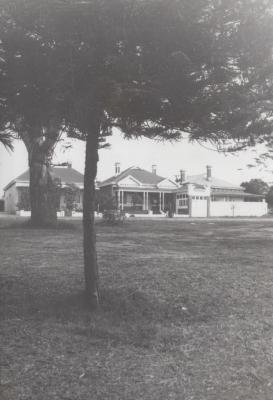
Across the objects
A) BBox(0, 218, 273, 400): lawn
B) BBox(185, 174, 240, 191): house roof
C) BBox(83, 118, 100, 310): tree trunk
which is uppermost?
BBox(185, 174, 240, 191): house roof

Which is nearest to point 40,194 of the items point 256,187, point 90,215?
point 90,215

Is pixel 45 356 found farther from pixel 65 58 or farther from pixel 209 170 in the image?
pixel 209 170

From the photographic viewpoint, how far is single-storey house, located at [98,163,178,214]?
49.9 meters

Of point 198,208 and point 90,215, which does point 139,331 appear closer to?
point 90,215

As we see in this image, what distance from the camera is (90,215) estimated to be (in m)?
6.39

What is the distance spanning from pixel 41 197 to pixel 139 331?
15.0 meters

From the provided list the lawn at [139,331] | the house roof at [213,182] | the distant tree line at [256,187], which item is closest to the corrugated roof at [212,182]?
the house roof at [213,182]

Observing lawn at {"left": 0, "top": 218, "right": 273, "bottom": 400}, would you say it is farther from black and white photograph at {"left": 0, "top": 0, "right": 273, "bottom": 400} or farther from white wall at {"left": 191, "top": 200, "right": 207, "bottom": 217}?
white wall at {"left": 191, "top": 200, "right": 207, "bottom": 217}

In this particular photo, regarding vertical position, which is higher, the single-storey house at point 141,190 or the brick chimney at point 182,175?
the brick chimney at point 182,175

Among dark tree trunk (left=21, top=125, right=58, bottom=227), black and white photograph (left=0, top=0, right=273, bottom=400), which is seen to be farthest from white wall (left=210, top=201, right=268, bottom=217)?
black and white photograph (left=0, top=0, right=273, bottom=400)

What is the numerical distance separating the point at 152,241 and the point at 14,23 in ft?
37.2

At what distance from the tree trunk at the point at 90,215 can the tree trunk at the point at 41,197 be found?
1352 cm

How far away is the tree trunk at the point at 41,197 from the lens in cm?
1995

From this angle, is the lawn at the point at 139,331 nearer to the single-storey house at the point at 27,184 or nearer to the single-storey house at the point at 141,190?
the single-storey house at the point at 27,184
